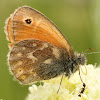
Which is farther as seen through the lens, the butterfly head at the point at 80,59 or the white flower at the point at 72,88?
the butterfly head at the point at 80,59

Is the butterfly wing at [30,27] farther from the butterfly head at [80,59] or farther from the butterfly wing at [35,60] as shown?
the butterfly head at [80,59]

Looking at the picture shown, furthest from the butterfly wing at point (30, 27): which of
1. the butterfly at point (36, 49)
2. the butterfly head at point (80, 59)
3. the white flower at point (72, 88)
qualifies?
the white flower at point (72, 88)

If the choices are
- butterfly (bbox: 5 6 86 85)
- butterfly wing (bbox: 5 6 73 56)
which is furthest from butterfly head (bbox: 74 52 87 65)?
butterfly wing (bbox: 5 6 73 56)

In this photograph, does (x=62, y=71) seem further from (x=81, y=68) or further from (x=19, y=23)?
(x=19, y=23)

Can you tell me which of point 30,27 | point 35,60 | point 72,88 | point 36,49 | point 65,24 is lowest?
point 72,88

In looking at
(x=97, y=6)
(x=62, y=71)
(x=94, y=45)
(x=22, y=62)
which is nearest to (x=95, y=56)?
(x=94, y=45)

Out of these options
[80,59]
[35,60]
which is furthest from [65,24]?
[35,60]

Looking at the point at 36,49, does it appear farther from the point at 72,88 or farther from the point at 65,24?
the point at 65,24
